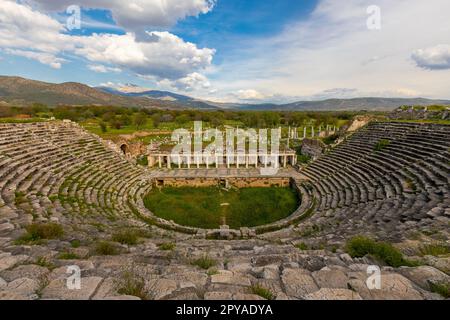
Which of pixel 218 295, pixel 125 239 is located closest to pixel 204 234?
pixel 125 239

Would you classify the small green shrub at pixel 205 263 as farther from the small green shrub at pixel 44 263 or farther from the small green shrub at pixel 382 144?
the small green shrub at pixel 382 144

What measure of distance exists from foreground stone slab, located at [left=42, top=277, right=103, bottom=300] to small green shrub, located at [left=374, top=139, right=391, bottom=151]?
2246 cm

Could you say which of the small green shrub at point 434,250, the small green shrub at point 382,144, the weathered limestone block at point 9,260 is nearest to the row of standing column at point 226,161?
the small green shrub at point 382,144

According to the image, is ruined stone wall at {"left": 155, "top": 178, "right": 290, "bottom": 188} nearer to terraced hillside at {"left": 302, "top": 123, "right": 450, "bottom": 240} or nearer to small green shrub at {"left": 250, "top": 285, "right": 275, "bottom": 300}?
terraced hillside at {"left": 302, "top": 123, "right": 450, "bottom": 240}

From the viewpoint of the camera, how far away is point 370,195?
44.5 feet

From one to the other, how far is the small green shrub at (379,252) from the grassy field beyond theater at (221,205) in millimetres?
10472

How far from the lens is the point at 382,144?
20.2m

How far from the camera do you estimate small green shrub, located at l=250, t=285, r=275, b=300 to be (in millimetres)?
3375

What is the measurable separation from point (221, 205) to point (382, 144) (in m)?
15.0

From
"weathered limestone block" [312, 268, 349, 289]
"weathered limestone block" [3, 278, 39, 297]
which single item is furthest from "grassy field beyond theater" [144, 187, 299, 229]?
"weathered limestone block" [3, 278, 39, 297]
